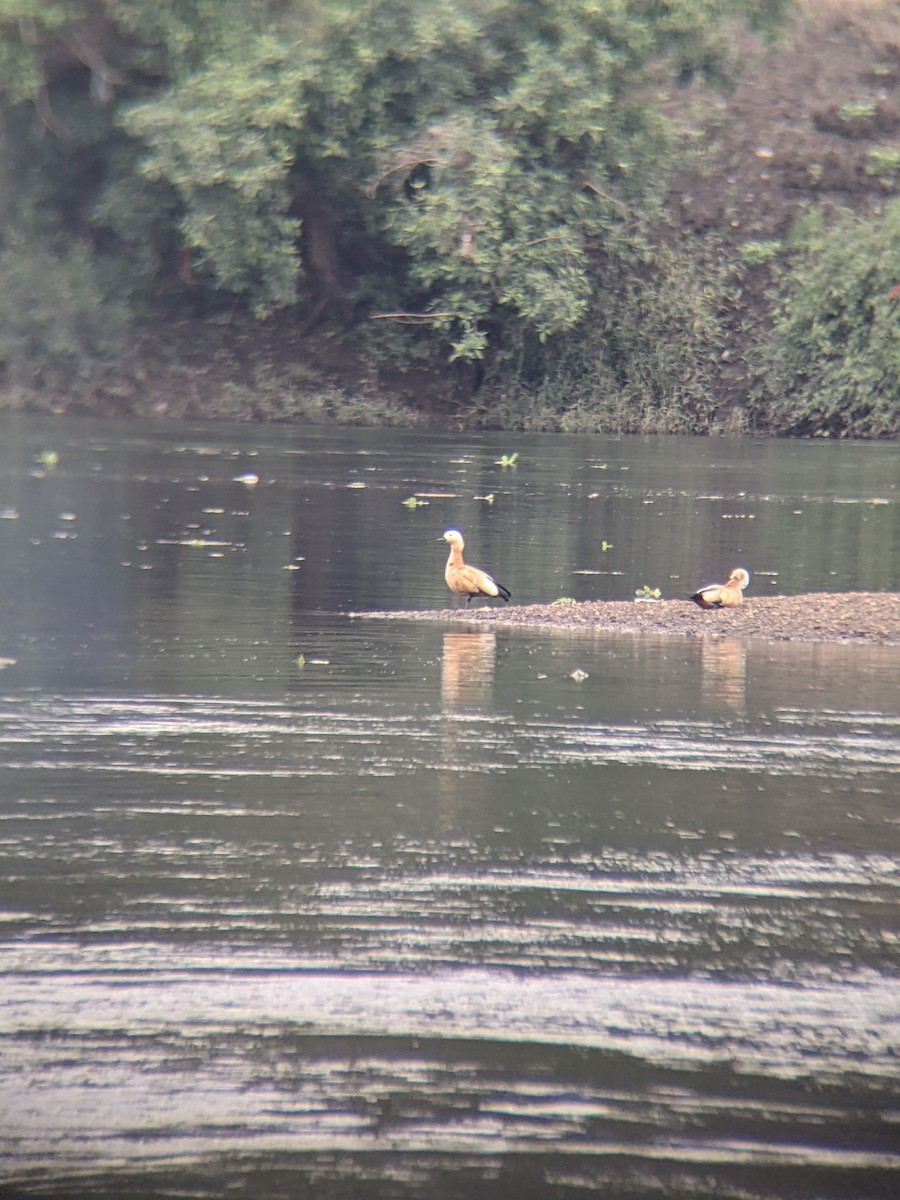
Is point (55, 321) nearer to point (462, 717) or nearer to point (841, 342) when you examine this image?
point (841, 342)

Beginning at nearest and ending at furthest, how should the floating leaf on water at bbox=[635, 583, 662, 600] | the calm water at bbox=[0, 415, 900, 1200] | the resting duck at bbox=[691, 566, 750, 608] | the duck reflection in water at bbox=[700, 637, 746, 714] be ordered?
the calm water at bbox=[0, 415, 900, 1200], the duck reflection in water at bbox=[700, 637, 746, 714], the resting duck at bbox=[691, 566, 750, 608], the floating leaf on water at bbox=[635, 583, 662, 600]

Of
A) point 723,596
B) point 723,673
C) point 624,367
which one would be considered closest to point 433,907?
point 723,673

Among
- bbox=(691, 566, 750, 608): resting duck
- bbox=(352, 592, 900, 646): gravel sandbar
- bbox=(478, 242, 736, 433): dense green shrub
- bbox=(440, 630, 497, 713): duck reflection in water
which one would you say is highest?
bbox=(478, 242, 736, 433): dense green shrub

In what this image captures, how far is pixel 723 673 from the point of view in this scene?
1080 cm

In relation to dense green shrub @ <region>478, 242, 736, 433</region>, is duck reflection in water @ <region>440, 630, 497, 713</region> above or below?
below

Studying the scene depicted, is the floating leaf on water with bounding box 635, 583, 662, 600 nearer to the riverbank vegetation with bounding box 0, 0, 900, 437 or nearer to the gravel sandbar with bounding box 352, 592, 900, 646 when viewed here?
the gravel sandbar with bounding box 352, 592, 900, 646

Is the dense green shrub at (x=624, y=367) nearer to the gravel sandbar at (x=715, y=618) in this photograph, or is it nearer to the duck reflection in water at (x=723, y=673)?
the gravel sandbar at (x=715, y=618)

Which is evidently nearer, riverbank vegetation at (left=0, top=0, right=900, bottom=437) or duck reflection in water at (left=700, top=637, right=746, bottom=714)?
duck reflection in water at (left=700, top=637, right=746, bottom=714)

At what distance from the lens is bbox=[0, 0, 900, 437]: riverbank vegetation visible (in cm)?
3541

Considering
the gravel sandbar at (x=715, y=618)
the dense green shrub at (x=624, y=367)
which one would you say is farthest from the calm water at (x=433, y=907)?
the dense green shrub at (x=624, y=367)

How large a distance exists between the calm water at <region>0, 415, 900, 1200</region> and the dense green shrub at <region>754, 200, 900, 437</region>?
2509 centimetres

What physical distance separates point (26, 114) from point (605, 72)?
1307 centimetres

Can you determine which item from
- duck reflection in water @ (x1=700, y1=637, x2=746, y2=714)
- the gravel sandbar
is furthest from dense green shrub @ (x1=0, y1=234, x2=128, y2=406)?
duck reflection in water @ (x1=700, y1=637, x2=746, y2=714)

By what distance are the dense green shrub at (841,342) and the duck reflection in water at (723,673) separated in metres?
25.6
